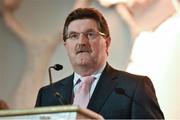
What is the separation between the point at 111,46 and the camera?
378cm

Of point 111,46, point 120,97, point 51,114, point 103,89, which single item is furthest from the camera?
point 111,46

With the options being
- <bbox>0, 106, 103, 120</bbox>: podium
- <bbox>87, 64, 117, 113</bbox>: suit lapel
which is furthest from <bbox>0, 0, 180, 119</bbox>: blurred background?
<bbox>0, 106, 103, 120</bbox>: podium

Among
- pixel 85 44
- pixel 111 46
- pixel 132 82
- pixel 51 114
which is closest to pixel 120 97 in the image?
pixel 132 82

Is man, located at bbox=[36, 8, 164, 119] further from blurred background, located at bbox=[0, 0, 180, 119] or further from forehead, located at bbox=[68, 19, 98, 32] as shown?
blurred background, located at bbox=[0, 0, 180, 119]

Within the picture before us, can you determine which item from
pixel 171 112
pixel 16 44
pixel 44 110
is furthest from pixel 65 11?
pixel 44 110

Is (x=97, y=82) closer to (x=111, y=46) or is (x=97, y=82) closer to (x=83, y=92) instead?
(x=83, y=92)

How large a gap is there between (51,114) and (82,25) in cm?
71

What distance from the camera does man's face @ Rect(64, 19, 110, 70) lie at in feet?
7.35

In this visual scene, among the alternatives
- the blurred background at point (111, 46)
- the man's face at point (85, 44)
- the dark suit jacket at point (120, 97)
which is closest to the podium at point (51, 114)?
the dark suit jacket at point (120, 97)

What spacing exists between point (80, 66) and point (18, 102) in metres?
1.74

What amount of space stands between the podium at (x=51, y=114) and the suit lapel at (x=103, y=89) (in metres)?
0.45

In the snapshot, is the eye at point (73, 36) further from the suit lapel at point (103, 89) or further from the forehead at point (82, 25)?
the suit lapel at point (103, 89)

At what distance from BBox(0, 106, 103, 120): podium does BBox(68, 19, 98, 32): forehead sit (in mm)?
676

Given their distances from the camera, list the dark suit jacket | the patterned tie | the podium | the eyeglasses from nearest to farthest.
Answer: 1. the podium
2. the dark suit jacket
3. the patterned tie
4. the eyeglasses
